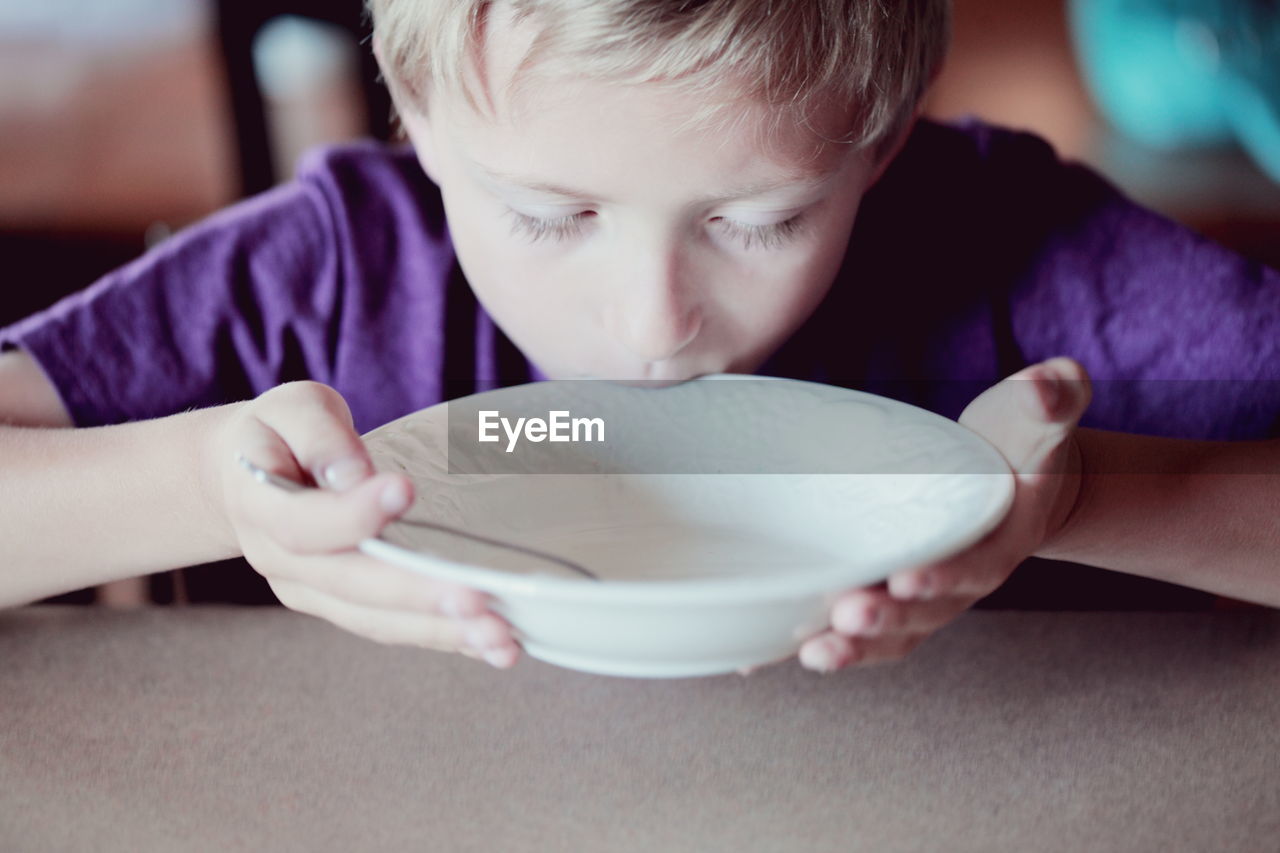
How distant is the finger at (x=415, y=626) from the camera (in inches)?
18.7

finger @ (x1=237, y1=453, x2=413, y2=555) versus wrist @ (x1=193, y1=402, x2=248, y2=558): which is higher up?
finger @ (x1=237, y1=453, x2=413, y2=555)

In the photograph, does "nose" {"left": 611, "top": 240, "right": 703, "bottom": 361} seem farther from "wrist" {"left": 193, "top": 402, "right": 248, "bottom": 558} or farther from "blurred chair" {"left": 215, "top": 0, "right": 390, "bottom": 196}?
"blurred chair" {"left": 215, "top": 0, "right": 390, "bottom": 196}

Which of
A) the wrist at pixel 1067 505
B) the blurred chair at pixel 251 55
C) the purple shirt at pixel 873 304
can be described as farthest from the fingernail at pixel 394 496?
the blurred chair at pixel 251 55

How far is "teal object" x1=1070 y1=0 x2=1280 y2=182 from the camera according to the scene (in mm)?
2334

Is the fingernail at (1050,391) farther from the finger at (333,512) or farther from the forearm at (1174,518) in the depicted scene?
the finger at (333,512)

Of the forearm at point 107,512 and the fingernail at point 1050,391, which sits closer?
the fingernail at point 1050,391

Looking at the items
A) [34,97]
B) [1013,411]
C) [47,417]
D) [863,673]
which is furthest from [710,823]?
[34,97]

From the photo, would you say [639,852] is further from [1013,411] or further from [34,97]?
[34,97]

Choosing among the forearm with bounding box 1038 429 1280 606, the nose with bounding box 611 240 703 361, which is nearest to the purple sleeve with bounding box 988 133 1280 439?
the forearm with bounding box 1038 429 1280 606

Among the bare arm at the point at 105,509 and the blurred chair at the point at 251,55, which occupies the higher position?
the blurred chair at the point at 251,55

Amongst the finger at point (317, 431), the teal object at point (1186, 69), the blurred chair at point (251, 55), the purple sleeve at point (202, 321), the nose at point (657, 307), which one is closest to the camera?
the finger at point (317, 431)

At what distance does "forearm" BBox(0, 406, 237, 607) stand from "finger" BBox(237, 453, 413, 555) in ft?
0.63

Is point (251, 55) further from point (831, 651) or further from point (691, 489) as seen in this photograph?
point (831, 651)

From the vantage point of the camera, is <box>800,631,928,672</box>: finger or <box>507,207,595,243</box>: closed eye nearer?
<box>800,631,928,672</box>: finger
